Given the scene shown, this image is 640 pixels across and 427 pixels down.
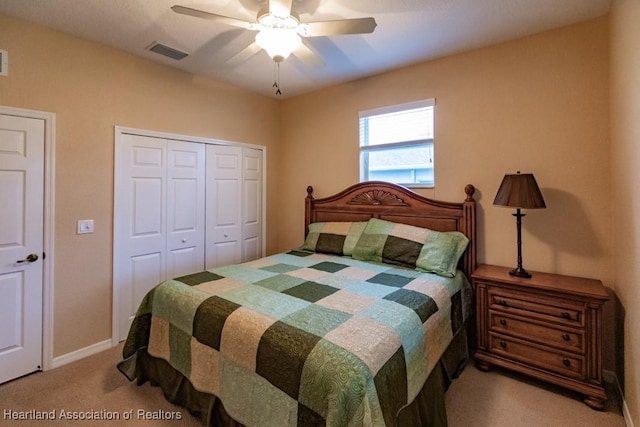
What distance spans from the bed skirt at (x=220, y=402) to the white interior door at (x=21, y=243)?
954 mm

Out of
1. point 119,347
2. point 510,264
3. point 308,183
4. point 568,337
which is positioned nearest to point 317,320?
point 568,337

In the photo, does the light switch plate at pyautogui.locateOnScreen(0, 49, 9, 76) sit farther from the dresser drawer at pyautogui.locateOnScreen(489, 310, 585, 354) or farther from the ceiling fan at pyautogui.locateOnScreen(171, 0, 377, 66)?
the dresser drawer at pyautogui.locateOnScreen(489, 310, 585, 354)

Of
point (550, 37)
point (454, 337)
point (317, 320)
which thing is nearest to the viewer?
point (317, 320)

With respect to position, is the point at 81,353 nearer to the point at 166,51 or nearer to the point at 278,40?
the point at 166,51

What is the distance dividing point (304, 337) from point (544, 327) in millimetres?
1783

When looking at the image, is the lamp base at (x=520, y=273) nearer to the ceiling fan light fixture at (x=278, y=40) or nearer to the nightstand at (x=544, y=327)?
the nightstand at (x=544, y=327)

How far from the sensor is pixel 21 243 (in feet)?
7.43

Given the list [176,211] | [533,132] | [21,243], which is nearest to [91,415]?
[21,243]

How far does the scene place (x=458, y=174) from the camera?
2.83 metres

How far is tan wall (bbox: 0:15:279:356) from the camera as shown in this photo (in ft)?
7.52

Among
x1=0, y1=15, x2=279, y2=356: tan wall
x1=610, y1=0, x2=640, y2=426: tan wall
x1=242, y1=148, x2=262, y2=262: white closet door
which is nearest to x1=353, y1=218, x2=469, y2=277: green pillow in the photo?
x1=610, y1=0, x2=640, y2=426: tan wall

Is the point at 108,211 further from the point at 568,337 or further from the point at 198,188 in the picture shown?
the point at 568,337

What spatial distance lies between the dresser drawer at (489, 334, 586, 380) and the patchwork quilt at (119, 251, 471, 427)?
313 millimetres

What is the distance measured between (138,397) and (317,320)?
147cm
